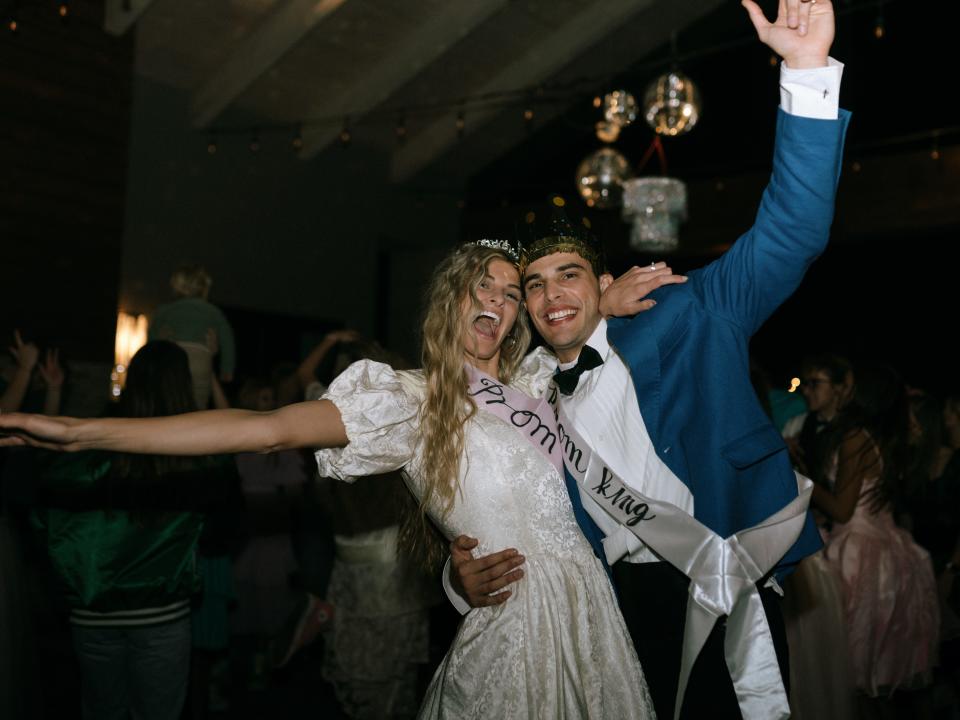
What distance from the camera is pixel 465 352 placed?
2.04 metres

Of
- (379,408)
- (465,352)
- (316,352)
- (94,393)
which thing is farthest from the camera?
(94,393)

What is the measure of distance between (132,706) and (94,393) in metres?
4.88

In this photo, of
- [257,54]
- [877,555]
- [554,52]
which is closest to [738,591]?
[877,555]

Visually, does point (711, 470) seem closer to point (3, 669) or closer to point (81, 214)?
point (3, 669)

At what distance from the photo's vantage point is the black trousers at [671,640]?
165 centimetres

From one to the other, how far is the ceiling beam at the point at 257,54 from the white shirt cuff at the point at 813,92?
6.72 m

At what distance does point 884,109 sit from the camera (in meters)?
8.61

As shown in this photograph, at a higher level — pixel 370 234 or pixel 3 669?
pixel 370 234

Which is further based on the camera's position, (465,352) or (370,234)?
(370,234)

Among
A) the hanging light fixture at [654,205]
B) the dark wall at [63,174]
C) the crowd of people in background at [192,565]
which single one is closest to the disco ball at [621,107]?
the hanging light fixture at [654,205]

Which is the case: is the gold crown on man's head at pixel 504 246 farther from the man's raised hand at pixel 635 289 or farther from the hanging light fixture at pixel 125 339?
the hanging light fixture at pixel 125 339

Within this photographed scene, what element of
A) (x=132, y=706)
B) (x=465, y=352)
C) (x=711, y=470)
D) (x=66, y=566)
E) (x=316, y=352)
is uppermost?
(x=316, y=352)

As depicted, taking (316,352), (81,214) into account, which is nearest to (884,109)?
(316,352)

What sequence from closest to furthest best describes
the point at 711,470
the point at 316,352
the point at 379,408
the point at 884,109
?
the point at 711,470
the point at 379,408
the point at 316,352
the point at 884,109
